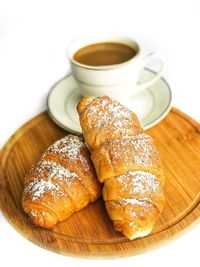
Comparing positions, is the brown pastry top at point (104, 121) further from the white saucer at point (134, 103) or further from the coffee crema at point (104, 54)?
the coffee crema at point (104, 54)

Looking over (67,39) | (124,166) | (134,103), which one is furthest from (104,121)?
(67,39)

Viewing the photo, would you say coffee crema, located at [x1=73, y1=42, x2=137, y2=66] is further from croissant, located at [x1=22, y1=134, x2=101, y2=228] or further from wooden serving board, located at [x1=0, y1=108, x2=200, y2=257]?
croissant, located at [x1=22, y1=134, x2=101, y2=228]

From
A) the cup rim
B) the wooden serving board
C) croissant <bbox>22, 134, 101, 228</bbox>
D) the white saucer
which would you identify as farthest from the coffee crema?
croissant <bbox>22, 134, 101, 228</bbox>

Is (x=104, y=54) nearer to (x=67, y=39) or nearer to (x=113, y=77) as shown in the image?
(x=113, y=77)

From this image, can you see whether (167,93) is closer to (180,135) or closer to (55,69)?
(180,135)

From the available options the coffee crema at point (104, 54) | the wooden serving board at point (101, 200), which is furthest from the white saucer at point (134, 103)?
the coffee crema at point (104, 54)

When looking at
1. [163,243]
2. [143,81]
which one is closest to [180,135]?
[143,81]
